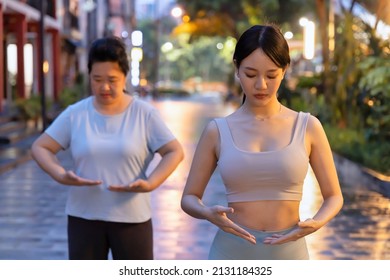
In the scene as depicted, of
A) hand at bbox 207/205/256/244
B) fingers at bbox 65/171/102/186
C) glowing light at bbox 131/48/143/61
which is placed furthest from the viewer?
glowing light at bbox 131/48/143/61

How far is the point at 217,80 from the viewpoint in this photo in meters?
102

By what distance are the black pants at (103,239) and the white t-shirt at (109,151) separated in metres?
0.04

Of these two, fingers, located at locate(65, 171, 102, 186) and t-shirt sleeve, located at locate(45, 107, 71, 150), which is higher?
t-shirt sleeve, located at locate(45, 107, 71, 150)

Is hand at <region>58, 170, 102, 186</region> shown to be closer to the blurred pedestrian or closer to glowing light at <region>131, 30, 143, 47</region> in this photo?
the blurred pedestrian

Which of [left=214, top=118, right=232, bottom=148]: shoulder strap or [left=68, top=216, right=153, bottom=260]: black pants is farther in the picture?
[left=68, top=216, right=153, bottom=260]: black pants

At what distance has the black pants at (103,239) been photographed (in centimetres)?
367

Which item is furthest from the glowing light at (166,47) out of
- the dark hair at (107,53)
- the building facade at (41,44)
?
the dark hair at (107,53)

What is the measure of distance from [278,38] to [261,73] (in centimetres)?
13

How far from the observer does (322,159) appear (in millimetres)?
2684

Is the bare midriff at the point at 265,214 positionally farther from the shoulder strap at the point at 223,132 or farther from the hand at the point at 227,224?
the shoulder strap at the point at 223,132

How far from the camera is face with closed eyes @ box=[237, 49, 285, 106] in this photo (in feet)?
8.39

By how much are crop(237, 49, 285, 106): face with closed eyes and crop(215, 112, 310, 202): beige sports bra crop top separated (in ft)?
0.54

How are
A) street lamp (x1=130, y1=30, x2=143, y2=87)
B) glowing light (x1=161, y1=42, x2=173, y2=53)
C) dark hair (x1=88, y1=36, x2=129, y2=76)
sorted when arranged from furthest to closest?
glowing light (x1=161, y1=42, x2=173, y2=53) → street lamp (x1=130, y1=30, x2=143, y2=87) → dark hair (x1=88, y1=36, x2=129, y2=76)

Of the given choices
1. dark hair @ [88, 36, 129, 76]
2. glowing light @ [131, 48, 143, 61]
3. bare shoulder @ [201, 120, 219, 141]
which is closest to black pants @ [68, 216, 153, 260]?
dark hair @ [88, 36, 129, 76]
